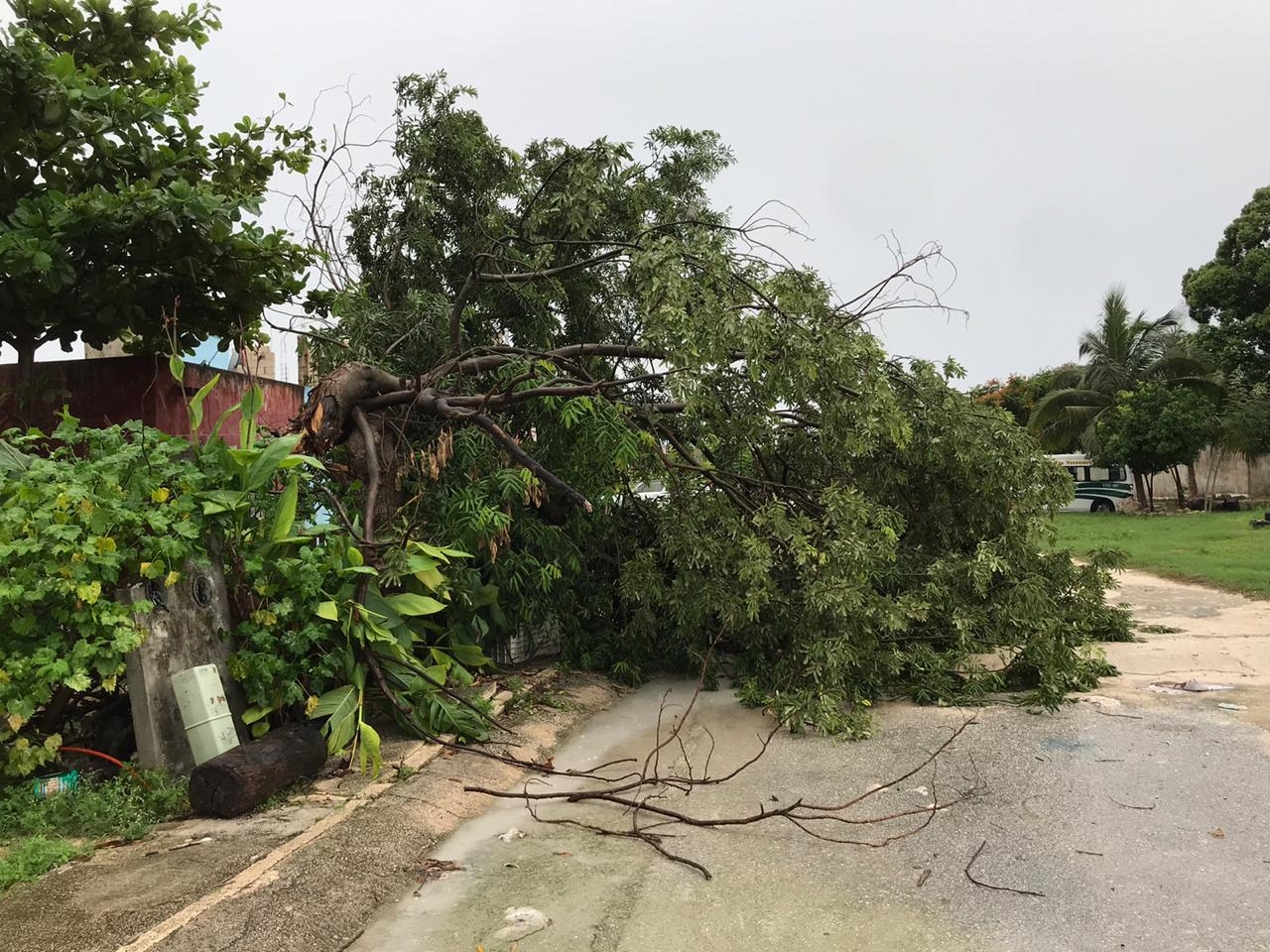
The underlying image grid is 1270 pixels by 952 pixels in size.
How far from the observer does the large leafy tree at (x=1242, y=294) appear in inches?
945

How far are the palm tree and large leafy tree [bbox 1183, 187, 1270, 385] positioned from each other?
2.75 feet

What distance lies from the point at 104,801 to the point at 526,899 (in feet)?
6.51

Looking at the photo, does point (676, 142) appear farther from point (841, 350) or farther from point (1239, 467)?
point (1239, 467)

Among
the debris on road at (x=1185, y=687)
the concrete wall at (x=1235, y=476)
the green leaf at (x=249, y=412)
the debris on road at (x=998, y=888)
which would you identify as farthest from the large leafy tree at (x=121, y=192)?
the concrete wall at (x=1235, y=476)

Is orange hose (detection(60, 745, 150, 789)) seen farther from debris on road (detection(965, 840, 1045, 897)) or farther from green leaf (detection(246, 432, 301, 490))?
debris on road (detection(965, 840, 1045, 897))

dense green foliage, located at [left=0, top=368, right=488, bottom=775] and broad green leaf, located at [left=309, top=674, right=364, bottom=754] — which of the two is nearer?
dense green foliage, located at [left=0, top=368, right=488, bottom=775]

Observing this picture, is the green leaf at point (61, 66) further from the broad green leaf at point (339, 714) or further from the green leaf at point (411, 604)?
the broad green leaf at point (339, 714)

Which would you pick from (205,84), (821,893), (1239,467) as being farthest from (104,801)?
(1239,467)

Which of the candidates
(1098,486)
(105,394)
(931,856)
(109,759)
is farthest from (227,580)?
(1098,486)

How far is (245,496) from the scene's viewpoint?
4.67 m

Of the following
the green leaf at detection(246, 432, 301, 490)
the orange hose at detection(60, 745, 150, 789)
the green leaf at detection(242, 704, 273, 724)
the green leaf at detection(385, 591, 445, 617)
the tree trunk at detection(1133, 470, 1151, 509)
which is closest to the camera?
the orange hose at detection(60, 745, 150, 789)

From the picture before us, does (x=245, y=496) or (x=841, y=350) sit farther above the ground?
(x=841, y=350)

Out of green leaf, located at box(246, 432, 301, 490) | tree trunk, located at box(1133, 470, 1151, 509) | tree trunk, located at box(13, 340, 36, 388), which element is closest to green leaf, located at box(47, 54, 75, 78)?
tree trunk, located at box(13, 340, 36, 388)

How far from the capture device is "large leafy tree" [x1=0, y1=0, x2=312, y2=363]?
523 cm
